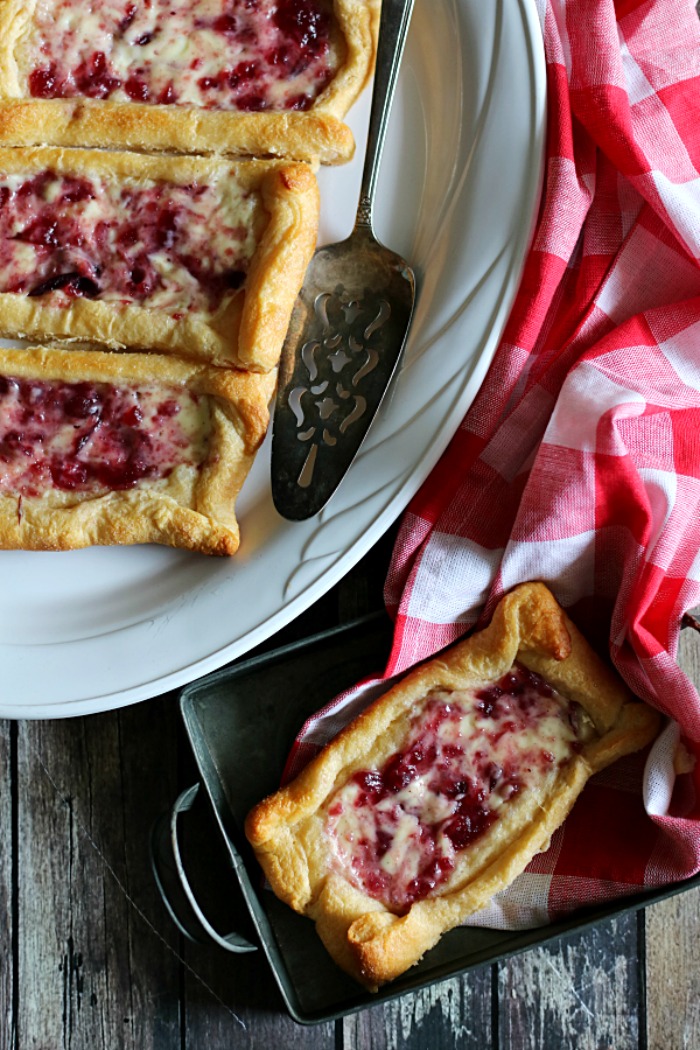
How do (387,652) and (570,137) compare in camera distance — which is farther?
(387,652)

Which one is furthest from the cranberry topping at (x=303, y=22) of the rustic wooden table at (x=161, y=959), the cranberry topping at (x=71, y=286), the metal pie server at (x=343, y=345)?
the rustic wooden table at (x=161, y=959)

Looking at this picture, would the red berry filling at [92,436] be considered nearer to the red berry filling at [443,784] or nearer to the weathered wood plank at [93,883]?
the weathered wood plank at [93,883]

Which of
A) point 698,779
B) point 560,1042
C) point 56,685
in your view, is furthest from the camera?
point 560,1042

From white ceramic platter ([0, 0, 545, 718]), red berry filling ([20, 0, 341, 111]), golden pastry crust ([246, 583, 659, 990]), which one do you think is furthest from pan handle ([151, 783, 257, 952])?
red berry filling ([20, 0, 341, 111])

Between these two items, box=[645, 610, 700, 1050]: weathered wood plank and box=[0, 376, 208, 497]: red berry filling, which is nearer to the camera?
Result: box=[0, 376, 208, 497]: red berry filling

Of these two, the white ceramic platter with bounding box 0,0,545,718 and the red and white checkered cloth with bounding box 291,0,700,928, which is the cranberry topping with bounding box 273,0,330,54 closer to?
the white ceramic platter with bounding box 0,0,545,718

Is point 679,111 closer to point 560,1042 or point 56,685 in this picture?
point 56,685

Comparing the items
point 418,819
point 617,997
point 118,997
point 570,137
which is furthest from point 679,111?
point 118,997
